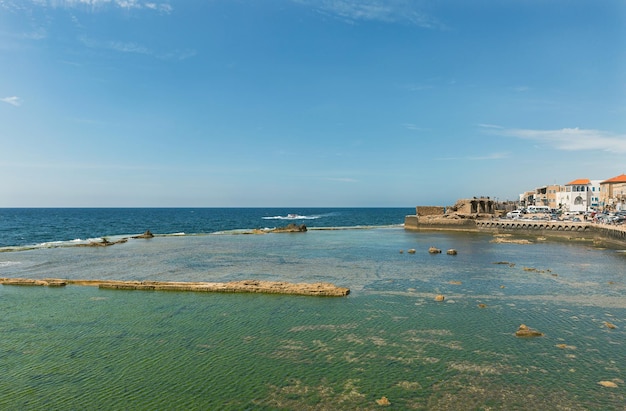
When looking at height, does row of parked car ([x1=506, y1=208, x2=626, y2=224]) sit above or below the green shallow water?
above

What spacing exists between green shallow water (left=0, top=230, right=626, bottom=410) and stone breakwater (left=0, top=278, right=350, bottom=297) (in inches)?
32.9

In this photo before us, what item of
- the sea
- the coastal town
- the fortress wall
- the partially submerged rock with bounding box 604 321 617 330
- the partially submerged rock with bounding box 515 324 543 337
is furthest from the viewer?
the fortress wall

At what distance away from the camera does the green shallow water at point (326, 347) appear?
1312 centimetres

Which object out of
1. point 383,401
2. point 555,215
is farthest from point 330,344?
point 555,215

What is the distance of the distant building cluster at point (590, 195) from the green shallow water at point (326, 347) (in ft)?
275

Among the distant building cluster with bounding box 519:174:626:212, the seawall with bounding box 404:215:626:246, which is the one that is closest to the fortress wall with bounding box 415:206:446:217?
the seawall with bounding box 404:215:626:246

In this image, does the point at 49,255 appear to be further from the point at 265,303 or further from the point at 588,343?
the point at 588,343

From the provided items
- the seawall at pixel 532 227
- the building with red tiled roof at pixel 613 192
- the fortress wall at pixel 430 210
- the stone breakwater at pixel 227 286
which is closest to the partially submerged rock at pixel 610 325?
the stone breakwater at pixel 227 286

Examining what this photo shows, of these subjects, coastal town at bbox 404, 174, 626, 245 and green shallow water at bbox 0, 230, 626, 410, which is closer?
green shallow water at bbox 0, 230, 626, 410

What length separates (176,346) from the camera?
693 inches

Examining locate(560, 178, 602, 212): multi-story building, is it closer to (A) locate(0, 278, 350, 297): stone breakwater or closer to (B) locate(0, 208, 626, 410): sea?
(B) locate(0, 208, 626, 410): sea

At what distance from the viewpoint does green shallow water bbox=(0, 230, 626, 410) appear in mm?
13125

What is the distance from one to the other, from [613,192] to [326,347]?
11765 cm

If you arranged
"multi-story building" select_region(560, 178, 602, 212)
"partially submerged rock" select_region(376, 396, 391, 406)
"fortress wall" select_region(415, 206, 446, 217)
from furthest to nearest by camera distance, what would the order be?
"multi-story building" select_region(560, 178, 602, 212), "fortress wall" select_region(415, 206, 446, 217), "partially submerged rock" select_region(376, 396, 391, 406)
